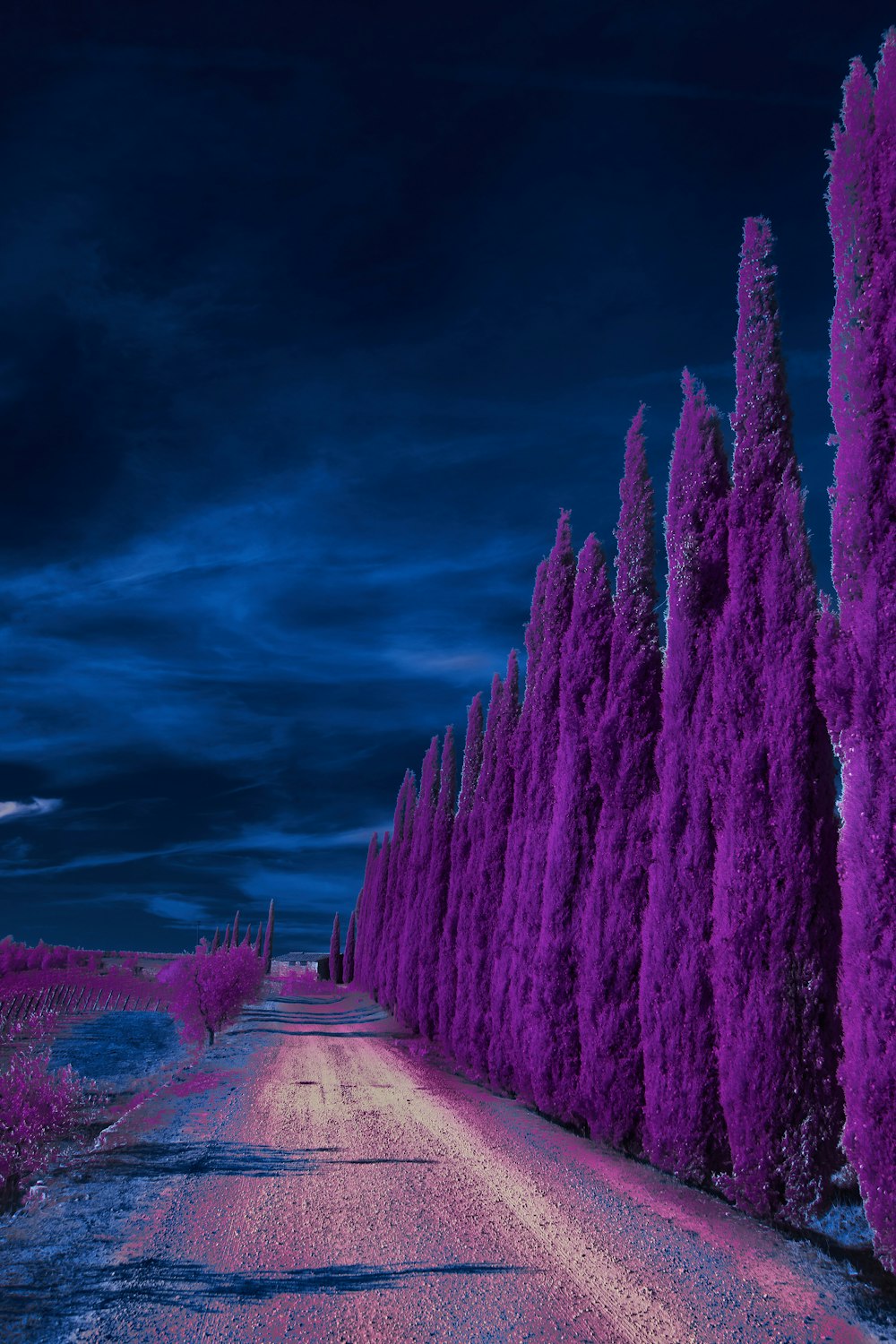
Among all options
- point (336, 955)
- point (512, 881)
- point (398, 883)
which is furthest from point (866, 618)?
point (336, 955)

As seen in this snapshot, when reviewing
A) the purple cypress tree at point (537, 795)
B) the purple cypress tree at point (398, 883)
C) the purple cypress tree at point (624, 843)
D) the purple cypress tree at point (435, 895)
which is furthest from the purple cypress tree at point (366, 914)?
the purple cypress tree at point (624, 843)

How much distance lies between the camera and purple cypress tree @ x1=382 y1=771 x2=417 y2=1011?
31297 mm

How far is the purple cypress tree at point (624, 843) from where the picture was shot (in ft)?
32.3

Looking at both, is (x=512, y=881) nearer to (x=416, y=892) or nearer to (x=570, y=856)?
(x=570, y=856)

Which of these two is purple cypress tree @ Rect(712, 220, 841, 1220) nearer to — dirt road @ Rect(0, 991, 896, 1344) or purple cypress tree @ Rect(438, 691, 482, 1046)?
dirt road @ Rect(0, 991, 896, 1344)

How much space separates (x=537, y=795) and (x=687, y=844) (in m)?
6.63

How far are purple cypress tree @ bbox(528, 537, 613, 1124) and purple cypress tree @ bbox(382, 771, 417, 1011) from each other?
1828 centimetres

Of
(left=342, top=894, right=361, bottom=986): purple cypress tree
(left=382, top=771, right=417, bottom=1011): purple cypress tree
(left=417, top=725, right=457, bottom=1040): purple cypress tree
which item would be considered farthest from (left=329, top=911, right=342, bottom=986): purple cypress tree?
(left=417, top=725, right=457, bottom=1040): purple cypress tree

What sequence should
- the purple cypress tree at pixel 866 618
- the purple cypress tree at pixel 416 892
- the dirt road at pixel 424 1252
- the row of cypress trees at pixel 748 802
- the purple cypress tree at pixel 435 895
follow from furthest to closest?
the purple cypress tree at pixel 416 892 < the purple cypress tree at pixel 435 895 < the row of cypress trees at pixel 748 802 < the purple cypress tree at pixel 866 618 < the dirt road at pixel 424 1252

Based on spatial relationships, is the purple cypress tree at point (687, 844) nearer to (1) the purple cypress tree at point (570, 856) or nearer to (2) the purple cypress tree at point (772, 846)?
(2) the purple cypress tree at point (772, 846)

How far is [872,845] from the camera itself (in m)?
6.30

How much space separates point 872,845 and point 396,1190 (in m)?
5.40

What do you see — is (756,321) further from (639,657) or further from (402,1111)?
(402,1111)

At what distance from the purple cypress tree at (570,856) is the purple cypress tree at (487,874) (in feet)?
13.3
